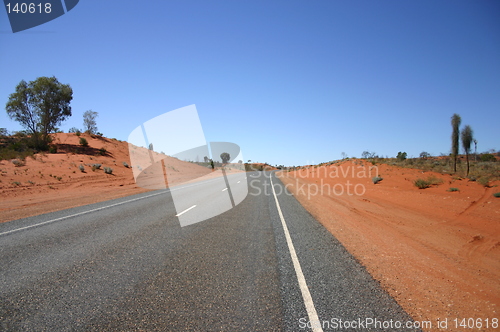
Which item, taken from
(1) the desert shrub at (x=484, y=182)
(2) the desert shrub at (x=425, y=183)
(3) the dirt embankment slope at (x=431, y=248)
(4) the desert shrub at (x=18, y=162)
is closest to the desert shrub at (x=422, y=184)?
(2) the desert shrub at (x=425, y=183)

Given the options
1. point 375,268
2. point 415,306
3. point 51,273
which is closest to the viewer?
point 415,306

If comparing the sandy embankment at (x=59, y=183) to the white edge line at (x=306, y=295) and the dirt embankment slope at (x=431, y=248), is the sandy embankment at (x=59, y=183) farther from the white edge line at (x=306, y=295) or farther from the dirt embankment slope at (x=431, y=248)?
the dirt embankment slope at (x=431, y=248)

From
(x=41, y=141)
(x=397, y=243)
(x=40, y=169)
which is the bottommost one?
(x=397, y=243)

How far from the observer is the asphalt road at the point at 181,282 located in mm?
2953

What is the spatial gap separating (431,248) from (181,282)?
580 centimetres

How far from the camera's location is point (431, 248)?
5996 mm

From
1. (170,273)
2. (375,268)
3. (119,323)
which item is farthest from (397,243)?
(119,323)

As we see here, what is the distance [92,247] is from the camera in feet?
18.2

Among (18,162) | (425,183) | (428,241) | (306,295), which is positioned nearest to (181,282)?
(306,295)

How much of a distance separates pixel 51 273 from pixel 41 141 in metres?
37.1

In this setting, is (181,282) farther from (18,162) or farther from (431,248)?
(18,162)

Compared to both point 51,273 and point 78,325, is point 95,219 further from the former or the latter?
point 78,325

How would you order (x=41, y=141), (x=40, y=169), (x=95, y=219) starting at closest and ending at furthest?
(x=95, y=219) → (x=40, y=169) → (x=41, y=141)

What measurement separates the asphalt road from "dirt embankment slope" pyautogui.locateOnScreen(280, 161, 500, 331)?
0.49m
